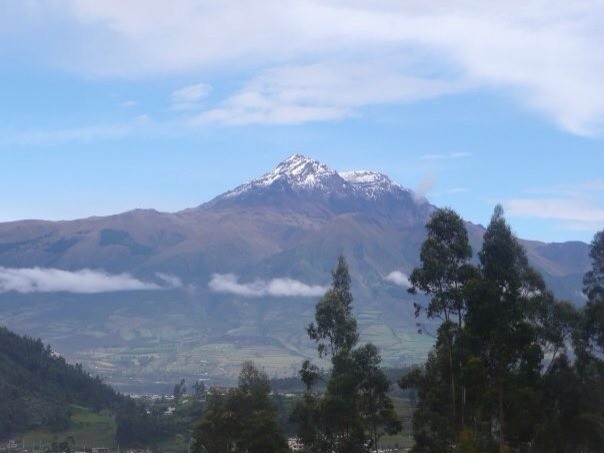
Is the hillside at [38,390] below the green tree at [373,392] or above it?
below

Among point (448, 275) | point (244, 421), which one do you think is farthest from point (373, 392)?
point (244, 421)

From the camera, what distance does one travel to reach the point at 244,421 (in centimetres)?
5941

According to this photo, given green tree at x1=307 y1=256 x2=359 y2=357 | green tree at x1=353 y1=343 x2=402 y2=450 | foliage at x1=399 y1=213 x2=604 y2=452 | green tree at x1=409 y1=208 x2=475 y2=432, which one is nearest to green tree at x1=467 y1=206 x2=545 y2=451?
foliage at x1=399 y1=213 x2=604 y2=452

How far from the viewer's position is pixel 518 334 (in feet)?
157

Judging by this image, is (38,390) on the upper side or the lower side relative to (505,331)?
lower

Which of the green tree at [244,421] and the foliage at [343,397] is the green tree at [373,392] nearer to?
the foliage at [343,397]

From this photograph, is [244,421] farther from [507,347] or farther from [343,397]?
[507,347]

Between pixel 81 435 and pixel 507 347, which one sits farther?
pixel 81 435

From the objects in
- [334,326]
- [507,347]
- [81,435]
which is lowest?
[81,435]

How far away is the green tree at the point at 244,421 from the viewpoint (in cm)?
5600

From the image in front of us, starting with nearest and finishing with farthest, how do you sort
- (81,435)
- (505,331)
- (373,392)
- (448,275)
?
(505,331) < (448,275) < (373,392) < (81,435)

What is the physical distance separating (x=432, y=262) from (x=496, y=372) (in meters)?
6.60

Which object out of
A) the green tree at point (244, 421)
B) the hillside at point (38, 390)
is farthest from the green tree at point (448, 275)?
the hillside at point (38, 390)

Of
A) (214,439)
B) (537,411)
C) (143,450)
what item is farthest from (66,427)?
(537,411)
